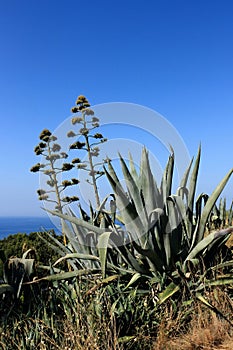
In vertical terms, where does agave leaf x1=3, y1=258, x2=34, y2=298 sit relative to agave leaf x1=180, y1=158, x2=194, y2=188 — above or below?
below

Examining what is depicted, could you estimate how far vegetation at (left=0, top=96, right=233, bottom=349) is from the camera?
263 centimetres

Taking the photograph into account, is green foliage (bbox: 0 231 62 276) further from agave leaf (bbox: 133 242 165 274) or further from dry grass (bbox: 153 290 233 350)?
dry grass (bbox: 153 290 233 350)

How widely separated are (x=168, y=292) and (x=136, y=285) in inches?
18.9

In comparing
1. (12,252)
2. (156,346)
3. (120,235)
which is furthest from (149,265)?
(12,252)

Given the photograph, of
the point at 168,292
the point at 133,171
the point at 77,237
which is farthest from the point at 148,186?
the point at 77,237

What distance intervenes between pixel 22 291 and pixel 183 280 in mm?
1361

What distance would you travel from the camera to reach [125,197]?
333cm

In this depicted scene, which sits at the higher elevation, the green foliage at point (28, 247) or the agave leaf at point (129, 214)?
the agave leaf at point (129, 214)

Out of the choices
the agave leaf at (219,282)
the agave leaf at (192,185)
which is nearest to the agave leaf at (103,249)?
the agave leaf at (219,282)

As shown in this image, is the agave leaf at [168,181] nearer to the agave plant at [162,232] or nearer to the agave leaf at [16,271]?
the agave plant at [162,232]

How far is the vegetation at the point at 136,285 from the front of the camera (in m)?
2.63

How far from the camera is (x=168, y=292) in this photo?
9.77ft

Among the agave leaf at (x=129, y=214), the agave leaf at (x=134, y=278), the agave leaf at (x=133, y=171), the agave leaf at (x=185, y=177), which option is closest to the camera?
the agave leaf at (x=134, y=278)

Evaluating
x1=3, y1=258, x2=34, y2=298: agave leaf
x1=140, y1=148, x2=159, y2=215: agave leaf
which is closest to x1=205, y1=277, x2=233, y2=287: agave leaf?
x1=140, y1=148, x2=159, y2=215: agave leaf
